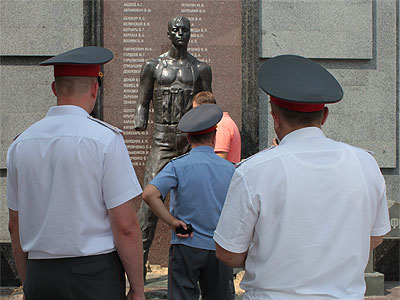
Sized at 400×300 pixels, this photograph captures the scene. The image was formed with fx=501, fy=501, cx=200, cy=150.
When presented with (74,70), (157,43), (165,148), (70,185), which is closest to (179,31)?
(157,43)

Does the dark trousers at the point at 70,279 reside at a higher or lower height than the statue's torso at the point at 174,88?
lower

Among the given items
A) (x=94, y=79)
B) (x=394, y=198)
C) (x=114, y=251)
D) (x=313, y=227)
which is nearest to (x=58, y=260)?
(x=114, y=251)

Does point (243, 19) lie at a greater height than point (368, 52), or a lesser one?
greater

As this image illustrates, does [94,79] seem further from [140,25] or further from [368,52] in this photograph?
[368,52]

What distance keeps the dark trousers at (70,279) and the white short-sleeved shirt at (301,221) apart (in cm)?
58

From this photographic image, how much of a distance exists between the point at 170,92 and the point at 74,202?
3.43m

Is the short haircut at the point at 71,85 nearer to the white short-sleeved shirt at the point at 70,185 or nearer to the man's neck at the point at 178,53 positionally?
the white short-sleeved shirt at the point at 70,185

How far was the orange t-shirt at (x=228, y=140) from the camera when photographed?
4738 mm

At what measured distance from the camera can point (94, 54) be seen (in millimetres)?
2131

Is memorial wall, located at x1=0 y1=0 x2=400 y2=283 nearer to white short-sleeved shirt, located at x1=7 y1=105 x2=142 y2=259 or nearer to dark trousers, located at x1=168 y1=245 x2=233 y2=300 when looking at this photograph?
dark trousers, located at x1=168 y1=245 x2=233 y2=300

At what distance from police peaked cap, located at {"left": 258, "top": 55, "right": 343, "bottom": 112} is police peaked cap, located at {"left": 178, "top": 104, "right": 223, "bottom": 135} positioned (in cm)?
134

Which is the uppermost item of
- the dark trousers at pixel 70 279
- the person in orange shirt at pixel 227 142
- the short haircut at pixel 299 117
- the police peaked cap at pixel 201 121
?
the short haircut at pixel 299 117

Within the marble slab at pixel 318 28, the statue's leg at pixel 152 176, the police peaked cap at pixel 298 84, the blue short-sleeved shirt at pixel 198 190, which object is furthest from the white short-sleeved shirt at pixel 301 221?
the marble slab at pixel 318 28

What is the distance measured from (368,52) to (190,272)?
4.67 m
